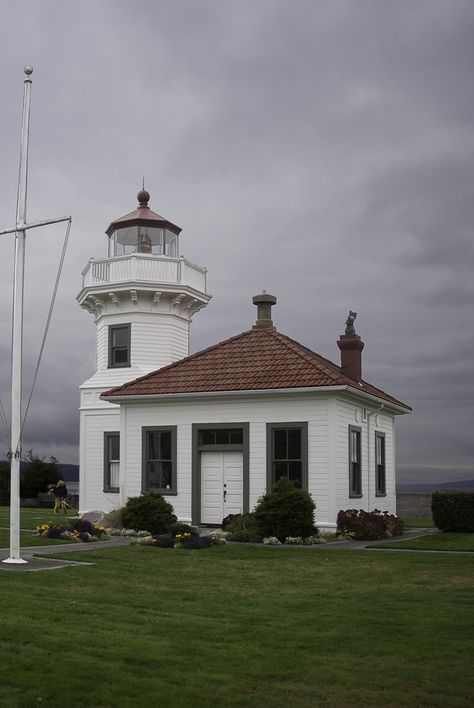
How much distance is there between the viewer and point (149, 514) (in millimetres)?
21625

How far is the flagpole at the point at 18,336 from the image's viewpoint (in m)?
14.4

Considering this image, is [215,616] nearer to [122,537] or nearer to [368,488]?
[122,537]

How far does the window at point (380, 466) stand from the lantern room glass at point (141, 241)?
33.1 feet

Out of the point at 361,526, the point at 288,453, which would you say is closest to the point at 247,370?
the point at 288,453

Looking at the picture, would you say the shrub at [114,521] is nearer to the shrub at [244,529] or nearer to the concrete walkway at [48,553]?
the concrete walkway at [48,553]

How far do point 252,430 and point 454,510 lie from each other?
6.13 m

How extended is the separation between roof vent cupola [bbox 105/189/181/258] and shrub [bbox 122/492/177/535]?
11.6 meters

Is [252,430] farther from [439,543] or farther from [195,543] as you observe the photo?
[439,543]

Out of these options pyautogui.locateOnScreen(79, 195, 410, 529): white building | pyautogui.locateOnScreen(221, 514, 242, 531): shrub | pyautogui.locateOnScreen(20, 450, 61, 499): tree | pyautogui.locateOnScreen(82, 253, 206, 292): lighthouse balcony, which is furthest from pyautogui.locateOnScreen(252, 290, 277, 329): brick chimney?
pyautogui.locateOnScreen(20, 450, 61, 499): tree

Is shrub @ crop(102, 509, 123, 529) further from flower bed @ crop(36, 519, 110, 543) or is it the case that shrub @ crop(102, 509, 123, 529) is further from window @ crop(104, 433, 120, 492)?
window @ crop(104, 433, 120, 492)

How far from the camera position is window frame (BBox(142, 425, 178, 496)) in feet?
78.8

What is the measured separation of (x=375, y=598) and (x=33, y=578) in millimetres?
4881

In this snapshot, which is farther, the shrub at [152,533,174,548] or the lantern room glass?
the lantern room glass

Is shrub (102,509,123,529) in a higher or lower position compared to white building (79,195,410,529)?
lower
